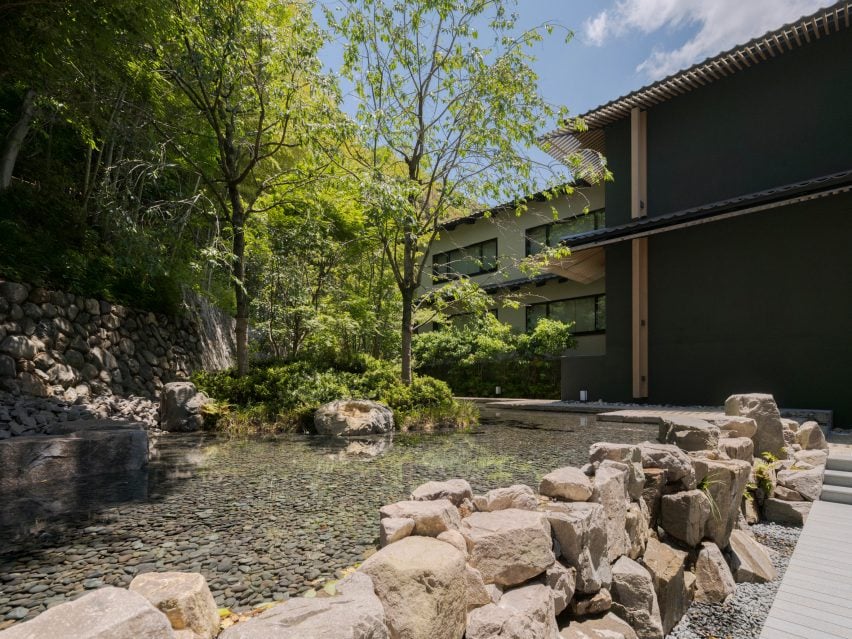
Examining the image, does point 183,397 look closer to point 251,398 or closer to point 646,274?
point 251,398

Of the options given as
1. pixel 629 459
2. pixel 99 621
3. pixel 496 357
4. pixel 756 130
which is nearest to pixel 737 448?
pixel 629 459

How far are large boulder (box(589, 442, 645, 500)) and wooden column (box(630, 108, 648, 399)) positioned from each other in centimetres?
845

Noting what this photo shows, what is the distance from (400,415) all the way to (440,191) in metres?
5.43

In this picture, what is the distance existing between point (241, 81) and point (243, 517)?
9.27 metres

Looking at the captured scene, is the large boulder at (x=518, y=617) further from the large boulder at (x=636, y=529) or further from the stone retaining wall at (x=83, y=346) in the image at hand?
the stone retaining wall at (x=83, y=346)

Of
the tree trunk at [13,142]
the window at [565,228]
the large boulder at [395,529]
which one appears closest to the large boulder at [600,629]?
the large boulder at [395,529]

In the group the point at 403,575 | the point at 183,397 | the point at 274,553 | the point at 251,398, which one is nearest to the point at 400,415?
the point at 251,398

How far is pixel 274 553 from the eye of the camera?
2807 millimetres

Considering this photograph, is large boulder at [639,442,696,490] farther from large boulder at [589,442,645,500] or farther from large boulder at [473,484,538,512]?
large boulder at [473,484,538,512]

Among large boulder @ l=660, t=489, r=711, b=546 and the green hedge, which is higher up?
the green hedge

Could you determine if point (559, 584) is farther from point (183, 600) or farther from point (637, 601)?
point (183, 600)

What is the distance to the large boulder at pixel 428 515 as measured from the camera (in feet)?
8.34

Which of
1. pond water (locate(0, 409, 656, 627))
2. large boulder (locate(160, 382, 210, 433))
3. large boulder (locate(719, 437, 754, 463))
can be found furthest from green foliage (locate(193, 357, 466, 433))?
large boulder (locate(719, 437, 754, 463))

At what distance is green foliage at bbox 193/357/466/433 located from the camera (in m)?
8.53
